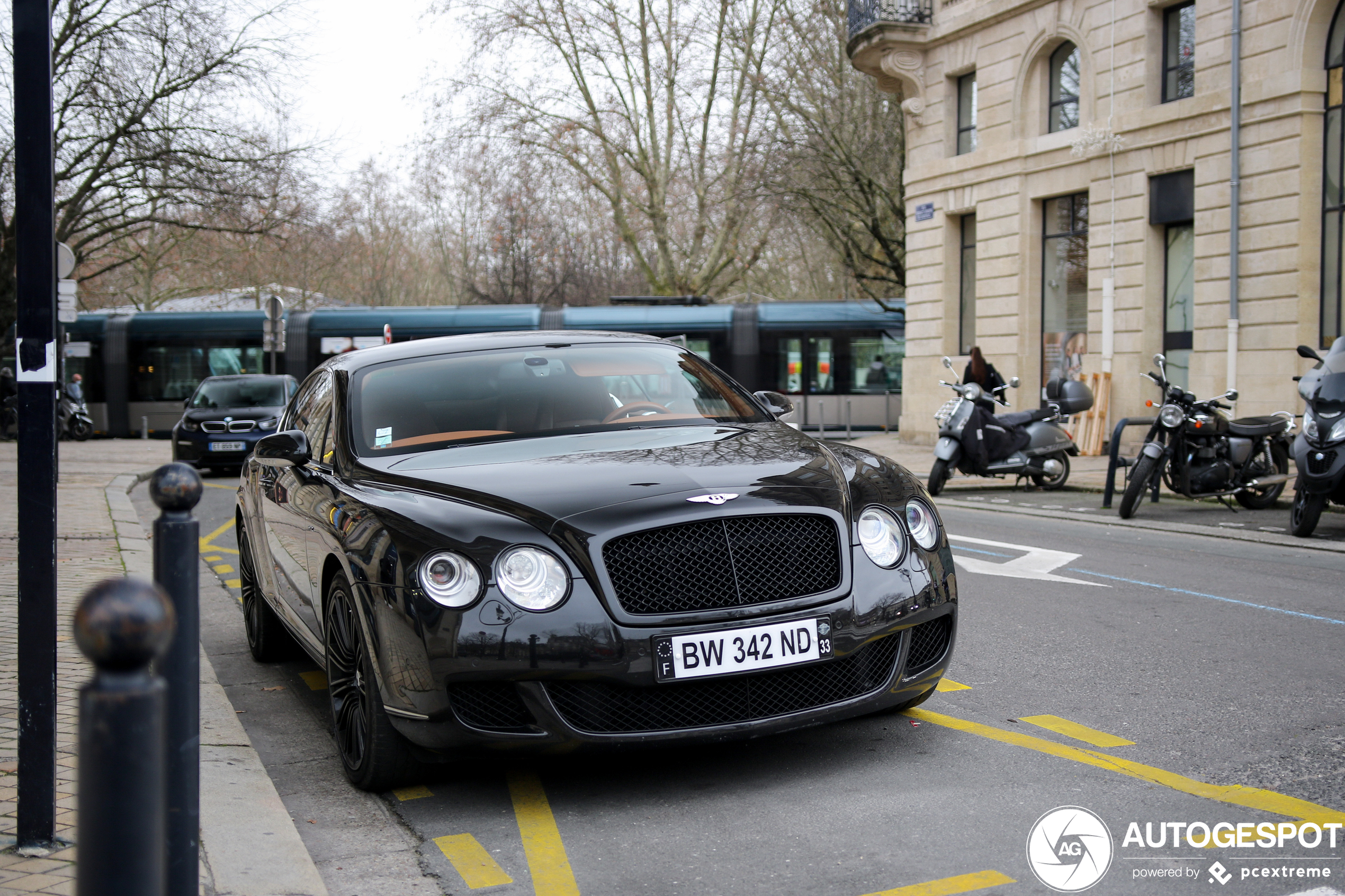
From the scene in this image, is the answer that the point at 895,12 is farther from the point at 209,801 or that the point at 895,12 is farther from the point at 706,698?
the point at 209,801

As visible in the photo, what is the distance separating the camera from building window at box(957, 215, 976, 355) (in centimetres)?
2512

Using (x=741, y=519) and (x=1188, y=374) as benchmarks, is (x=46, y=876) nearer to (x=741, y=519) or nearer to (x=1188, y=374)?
(x=741, y=519)

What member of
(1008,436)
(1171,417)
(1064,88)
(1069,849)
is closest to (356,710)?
(1069,849)

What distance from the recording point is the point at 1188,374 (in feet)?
65.5

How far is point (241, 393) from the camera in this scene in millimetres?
21906

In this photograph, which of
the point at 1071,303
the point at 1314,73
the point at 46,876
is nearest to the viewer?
the point at 46,876

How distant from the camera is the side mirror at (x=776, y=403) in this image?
5.75 meters

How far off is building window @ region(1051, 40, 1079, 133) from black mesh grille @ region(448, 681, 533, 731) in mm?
20747

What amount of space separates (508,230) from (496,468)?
151 ft

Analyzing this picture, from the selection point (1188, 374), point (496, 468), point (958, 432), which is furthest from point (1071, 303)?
point (496, 468)

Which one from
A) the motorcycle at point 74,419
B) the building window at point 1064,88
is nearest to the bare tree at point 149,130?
the motorcycle at point 74,419

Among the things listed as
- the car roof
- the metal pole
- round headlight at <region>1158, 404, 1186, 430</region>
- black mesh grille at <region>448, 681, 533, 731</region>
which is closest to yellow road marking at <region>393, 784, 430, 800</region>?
black mesh grille at <region>448, 681, 533, 731</region>

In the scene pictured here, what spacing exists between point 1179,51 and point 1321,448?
12030 mm

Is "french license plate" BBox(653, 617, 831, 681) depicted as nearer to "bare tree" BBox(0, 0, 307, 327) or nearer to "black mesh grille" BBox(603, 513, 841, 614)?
"black mesh grille" BBox(603, 513, 841, 614)
